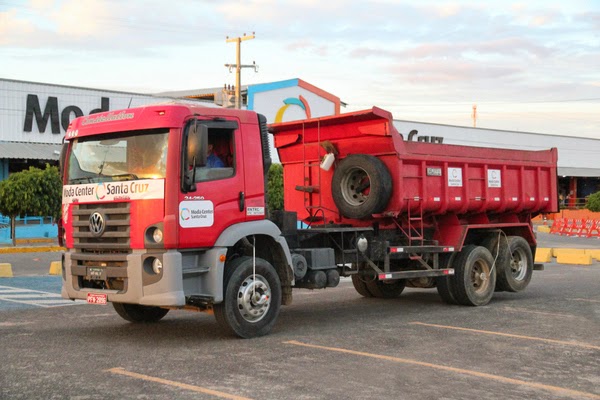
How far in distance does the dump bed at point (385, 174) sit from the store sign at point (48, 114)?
92.5 feet

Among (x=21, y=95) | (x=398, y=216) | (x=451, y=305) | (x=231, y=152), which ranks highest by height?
(x=21, y=95)

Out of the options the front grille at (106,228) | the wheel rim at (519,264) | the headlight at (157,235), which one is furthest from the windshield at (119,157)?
the wheel rim at (519,264)

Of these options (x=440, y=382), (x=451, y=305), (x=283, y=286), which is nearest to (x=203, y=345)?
(x=283, y=286)

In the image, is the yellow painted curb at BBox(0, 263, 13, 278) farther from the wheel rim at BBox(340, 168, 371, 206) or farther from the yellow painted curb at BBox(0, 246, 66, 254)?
the yellow painted curb at BBox(0, 246, 66, 254)

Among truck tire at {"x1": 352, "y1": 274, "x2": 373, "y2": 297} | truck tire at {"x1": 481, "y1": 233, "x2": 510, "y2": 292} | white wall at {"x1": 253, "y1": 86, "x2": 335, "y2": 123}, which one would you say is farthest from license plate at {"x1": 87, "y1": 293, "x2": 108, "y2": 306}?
white wall at {"x1": 253, "y1": 86, "x2": 335, "y2": 123}

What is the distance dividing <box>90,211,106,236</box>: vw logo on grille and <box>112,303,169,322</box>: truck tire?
6.14 feet

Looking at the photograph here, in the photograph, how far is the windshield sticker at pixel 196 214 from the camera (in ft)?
30.6

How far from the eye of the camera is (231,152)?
32.7 feet

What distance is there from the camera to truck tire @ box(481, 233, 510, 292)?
1416cm

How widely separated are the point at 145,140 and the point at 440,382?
4573mm

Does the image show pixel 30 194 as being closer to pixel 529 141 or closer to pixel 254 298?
pixel 254 298

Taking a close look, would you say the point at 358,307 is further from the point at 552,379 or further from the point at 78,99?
the point at 78,99

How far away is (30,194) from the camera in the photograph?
31.0 m

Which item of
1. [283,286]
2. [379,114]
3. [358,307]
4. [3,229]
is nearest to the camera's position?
[283,286]
